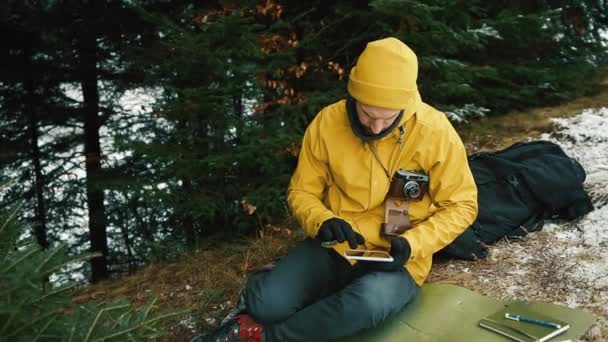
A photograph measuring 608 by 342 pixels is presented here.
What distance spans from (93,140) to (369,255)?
5590 millimetres

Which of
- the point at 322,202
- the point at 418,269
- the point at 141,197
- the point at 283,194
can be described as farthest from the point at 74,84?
the point at 418,269

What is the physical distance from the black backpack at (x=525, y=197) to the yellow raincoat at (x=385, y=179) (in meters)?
0.77

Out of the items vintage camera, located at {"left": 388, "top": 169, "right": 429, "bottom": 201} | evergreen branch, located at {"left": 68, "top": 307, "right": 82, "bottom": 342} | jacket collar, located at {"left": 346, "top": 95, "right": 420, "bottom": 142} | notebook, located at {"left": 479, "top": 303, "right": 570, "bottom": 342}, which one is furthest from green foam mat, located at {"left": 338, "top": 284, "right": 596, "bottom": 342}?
evergreen branch, located at {"left": 68, "top": 307, "right": 82, "bottom": 342}

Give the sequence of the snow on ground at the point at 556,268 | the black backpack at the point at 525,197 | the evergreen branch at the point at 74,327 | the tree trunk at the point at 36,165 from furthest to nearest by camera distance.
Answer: the tree trunk at the point at 36,165
the black backpack at the point at 525,197
the snow on ground at the point at 556,268
the evergreen branch at the point at 74,327

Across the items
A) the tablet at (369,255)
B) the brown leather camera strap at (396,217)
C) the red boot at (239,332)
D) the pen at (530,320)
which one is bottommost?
the pen at (530,320)

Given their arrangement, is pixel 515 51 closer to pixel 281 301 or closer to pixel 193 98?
pixel 193 98

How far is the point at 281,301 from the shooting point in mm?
2613

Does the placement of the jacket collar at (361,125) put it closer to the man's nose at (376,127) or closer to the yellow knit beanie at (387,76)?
the man's nose at (376,127)

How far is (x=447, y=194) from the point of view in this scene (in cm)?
265

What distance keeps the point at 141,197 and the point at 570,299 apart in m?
3.29

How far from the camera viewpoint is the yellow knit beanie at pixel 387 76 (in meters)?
2.37

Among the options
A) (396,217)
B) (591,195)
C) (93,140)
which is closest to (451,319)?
(396,217)

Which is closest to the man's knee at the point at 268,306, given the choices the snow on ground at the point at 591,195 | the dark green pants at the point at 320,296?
the dark green pants at the point at 320,296

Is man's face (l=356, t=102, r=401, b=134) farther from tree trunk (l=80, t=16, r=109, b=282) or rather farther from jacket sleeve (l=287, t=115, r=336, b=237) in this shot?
tree trunk (l=80, t=16, r=109, b=282)
